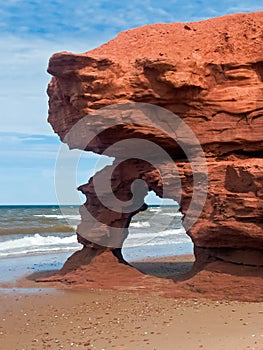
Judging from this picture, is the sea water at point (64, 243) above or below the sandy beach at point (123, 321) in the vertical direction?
below

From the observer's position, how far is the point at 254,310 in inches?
404

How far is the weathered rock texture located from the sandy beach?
1869mm

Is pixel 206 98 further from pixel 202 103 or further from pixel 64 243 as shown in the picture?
pixel 64 243

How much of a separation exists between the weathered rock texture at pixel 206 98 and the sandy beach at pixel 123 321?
187 centimetres

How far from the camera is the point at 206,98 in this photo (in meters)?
12.3

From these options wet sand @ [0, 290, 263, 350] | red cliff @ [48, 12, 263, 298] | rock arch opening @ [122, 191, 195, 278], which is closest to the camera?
wet sand @ [0, 290, 263, 350]

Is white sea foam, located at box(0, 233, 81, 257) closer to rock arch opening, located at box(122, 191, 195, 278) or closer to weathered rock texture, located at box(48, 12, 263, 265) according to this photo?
rock arch opening, located at box(122, 191, 195, 278)

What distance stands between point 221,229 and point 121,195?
12.3ft

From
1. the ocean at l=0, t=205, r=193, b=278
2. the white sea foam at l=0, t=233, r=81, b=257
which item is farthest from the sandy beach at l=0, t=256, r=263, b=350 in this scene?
the white sea foam at l=0, t=233, r=81, b=257

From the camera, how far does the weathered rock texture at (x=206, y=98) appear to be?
11695 mm

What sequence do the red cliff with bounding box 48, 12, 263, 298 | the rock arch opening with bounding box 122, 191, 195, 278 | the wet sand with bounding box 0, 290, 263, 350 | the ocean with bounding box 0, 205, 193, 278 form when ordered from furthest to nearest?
the ocean with bounding box 0, 205, 193, 278 → the rock arch opening with bounding box 122, 191, 195, 278 → the red cliff with bounding box 48, 12, 263, 298 → the wet sand with bounding box 0, 290, 263, 350

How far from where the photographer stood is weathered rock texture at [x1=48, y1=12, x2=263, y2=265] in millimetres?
11695

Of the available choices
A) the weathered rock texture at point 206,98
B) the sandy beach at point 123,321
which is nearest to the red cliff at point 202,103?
the weathered rock texture at point 206,98

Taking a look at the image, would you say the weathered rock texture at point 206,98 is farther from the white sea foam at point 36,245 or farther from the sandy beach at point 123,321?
the white sea foam at point 36,245
